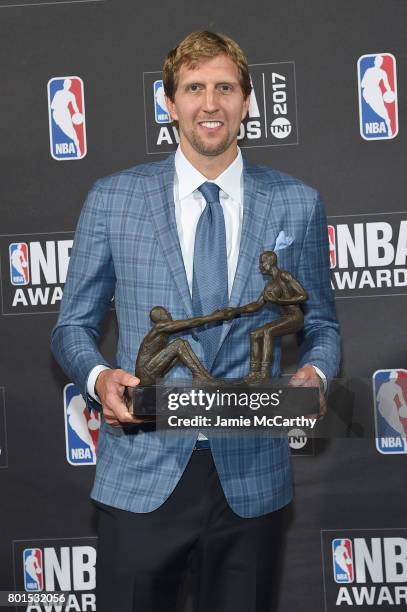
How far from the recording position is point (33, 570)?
2807 millimetres

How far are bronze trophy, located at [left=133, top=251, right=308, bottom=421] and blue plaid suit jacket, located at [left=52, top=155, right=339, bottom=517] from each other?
0.10 meters

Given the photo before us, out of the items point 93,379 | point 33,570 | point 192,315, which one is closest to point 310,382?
point 192,315

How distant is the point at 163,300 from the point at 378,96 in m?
1.31

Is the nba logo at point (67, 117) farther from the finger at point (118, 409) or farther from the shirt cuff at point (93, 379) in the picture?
the finger at point (118, 409)

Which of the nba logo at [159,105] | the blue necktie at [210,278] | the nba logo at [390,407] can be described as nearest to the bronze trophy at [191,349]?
the blue necktie at [210,278]

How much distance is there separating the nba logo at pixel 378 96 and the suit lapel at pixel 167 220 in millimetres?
1031

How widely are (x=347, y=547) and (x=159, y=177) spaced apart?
152cm

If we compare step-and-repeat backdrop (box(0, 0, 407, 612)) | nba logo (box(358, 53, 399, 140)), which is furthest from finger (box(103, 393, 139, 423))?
nba logo (box(358, 53, 399, 140))

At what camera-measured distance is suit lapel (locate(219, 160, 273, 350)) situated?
1.68 metres

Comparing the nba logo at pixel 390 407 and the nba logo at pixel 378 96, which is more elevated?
the nba logo at pixel 378 96

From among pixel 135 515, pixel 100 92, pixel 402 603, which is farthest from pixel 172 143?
pixel 402 603

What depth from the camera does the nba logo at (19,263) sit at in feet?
9.00

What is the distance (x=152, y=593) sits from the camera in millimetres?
1741
